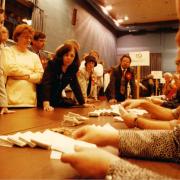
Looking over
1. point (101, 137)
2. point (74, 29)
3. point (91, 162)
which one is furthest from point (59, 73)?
point (74, 29)

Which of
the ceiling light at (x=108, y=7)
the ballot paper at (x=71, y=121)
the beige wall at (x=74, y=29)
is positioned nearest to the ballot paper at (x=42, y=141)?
the ballot paper at (x=71, y=121)

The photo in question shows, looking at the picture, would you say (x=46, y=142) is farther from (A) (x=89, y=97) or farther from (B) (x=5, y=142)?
(A) (x=89, y=97)

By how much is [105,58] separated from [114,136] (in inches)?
417

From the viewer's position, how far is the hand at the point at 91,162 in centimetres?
54

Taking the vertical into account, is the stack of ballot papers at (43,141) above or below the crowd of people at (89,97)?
below

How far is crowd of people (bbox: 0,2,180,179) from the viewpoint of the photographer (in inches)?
21.6

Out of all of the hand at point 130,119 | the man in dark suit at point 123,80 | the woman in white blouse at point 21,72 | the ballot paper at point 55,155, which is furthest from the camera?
the man in dark suit at point 123,80

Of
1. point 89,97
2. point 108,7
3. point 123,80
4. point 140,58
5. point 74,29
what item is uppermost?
point 108,7

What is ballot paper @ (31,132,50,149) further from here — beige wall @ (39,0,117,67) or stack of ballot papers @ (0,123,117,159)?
beige wall @ (39,0,117,67)

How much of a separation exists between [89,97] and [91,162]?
395 cm

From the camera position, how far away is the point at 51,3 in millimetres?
6574

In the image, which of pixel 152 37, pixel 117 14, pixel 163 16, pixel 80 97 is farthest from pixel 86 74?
pixel 152 37

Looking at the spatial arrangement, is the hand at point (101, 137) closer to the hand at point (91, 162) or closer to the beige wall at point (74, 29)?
the hand at point (91, 162)

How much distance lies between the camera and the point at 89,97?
450 cm
